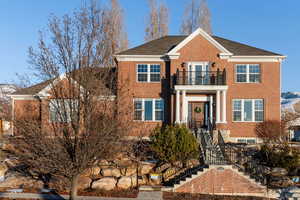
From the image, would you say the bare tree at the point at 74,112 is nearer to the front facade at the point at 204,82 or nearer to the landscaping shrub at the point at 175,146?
the landscaping shrub at the point at 175,146

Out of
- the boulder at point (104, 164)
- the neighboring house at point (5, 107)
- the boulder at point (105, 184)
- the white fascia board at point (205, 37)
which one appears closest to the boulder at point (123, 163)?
the boulder at point (104, 164)

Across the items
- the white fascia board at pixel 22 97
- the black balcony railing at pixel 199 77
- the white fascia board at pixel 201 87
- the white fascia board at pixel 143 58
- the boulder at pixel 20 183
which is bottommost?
the boulder at pixel 20 183

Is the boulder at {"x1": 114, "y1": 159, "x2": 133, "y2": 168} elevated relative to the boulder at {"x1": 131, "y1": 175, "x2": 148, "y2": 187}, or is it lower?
elevated

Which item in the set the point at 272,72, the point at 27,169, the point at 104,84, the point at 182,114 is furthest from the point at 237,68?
the point at 27,169

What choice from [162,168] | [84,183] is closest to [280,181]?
[162,168]

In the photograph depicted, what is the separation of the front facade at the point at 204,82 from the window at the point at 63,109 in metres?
12.1

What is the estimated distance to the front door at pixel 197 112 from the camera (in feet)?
69.2

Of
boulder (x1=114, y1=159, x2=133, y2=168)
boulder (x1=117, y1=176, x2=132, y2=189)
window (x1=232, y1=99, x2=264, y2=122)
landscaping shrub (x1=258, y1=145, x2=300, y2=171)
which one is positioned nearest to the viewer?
boulder (x1=117, y1=176, x2=132, y2=189)

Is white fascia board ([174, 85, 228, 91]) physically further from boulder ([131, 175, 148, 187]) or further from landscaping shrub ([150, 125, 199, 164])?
boulder ([131, 175, 148, 187])

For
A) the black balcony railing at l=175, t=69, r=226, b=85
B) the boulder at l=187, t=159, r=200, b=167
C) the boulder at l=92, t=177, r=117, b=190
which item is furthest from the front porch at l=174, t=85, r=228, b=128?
the boulder at l=92, t=177, r=117, b=190

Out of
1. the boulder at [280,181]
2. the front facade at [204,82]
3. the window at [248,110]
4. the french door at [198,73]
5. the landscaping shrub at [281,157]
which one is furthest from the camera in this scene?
the window at [248,110]

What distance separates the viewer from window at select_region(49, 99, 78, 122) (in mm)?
8328

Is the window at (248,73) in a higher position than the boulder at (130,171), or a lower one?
higher

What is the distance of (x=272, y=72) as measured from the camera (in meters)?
21.0
